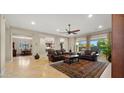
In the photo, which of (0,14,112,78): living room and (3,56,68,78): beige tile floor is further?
(0,14,112,78): living room

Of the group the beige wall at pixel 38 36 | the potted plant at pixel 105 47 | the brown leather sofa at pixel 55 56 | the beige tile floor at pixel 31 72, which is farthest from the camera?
the brown leather sofa at pixel 55 56

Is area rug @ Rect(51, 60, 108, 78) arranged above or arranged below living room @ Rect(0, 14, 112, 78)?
below

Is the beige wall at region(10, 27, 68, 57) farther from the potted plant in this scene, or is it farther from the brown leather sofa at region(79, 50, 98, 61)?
the potted plant

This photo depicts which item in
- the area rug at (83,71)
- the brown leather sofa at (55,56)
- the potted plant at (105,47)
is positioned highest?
the potted plant at (105,47)

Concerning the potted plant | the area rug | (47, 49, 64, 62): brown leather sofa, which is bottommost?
the area rug

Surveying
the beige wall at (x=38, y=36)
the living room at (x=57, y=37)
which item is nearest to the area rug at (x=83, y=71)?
the living room at (x=57, y=37)

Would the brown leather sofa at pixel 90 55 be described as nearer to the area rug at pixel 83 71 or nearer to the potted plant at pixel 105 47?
the area rug at pixel 83 71

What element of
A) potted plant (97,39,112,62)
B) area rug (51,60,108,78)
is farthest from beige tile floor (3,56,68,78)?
potted plant (97,39,112,62)

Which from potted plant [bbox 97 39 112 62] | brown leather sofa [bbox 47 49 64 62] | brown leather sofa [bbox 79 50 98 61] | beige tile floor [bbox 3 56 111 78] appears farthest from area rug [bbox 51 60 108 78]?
brown leather sofa [bbox 47 49 64 62]

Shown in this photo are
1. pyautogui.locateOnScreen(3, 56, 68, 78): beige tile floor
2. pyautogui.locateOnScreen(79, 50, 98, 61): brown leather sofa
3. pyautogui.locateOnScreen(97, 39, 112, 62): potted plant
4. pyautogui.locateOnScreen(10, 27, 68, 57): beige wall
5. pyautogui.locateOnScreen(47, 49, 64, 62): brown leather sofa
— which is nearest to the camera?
pyautogui.locateOnScreen(97, 39, 112, 62): potted plant

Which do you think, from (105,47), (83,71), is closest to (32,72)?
(83,71)

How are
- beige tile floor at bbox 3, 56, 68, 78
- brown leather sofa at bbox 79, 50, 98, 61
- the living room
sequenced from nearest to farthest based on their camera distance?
beige tile floor at bbox 3, 56, 68, 78, the living room, brown leather sofa at bbox 79, 50, 98, 61
